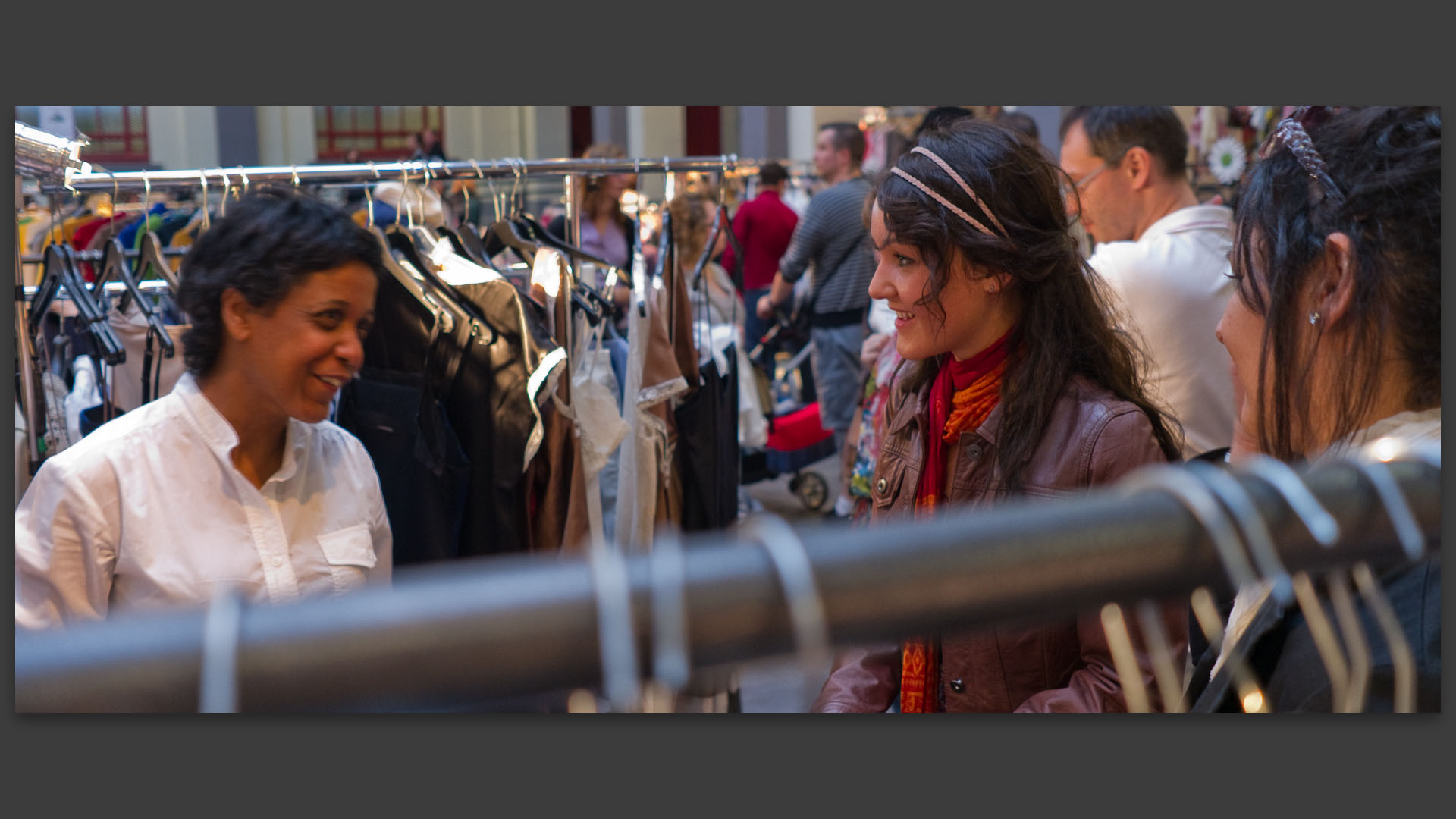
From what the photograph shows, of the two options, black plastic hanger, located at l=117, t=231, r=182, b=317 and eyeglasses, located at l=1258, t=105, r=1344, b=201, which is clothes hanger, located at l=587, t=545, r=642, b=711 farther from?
black plastic hanger, located at l=117, t=231, r=182, b=317

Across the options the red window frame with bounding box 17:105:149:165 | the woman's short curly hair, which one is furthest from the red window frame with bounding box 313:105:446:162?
the woman's short curly hair

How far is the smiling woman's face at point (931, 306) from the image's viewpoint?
144 cm

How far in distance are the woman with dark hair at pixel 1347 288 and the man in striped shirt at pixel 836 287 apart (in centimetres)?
337

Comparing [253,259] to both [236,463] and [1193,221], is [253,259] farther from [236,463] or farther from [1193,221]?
[1193,221]

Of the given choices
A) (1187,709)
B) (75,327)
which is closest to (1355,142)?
(1187,709)

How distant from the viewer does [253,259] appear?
60.0 inches

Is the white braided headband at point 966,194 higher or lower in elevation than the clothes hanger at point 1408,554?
higher

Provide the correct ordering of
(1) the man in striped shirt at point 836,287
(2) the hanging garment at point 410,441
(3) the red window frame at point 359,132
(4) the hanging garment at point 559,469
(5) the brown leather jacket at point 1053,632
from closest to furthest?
(5) the brown leather jacket at point 1053,632 < (2) the hanging garment at point 410,441 < (4) the hanging garment at point 559,469 < (1) the man in striped shirt at point 836,287 < (3) the red window frame at point 359,132

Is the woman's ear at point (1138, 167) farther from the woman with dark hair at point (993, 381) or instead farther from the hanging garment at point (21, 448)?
the hanging garment at point (21, 448)

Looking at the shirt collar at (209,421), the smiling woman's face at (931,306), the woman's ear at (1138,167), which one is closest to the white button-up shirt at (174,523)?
the shirt collar at (209,421)

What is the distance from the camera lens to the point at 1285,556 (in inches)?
18.6

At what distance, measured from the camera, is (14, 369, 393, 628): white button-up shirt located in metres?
1.38

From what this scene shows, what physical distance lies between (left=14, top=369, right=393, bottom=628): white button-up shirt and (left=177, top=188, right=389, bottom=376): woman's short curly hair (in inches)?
2.8

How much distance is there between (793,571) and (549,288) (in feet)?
6.07
